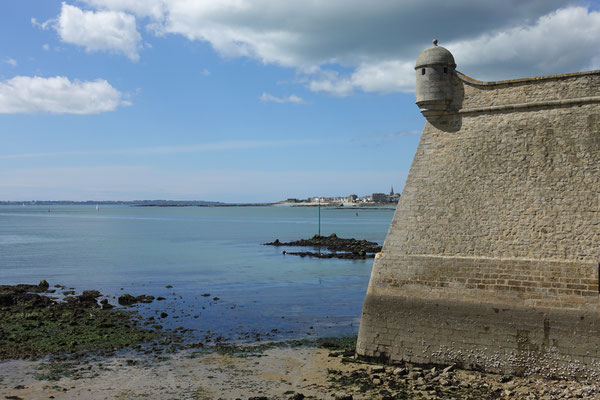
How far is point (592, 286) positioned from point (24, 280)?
107 ft

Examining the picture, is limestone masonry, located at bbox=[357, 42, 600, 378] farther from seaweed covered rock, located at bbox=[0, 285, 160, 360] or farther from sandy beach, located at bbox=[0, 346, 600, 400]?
seaweed covered rock, located at bbox=[0, 285, 160, 360]

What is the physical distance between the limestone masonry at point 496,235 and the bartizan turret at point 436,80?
0.03 metres

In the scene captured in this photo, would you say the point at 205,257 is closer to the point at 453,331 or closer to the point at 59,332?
the point at 59,332

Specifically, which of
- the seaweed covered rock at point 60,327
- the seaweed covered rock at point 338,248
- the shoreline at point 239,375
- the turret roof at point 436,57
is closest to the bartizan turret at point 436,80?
the turret roof at point 436,57

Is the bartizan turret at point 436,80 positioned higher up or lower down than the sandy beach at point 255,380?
higher up

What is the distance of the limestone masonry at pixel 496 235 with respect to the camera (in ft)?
40.2

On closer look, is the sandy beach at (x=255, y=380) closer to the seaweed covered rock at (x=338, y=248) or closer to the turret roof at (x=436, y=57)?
the turret roof at (x=436, y=57)

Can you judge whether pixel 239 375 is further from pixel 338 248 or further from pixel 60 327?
pixel 338 248

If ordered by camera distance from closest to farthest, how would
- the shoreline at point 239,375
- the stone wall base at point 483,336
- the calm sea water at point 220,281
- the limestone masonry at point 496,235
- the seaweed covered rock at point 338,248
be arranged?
the stone wall base at point 483,336, the shoreline at point 239,375, the limestone masonry at point 496,235, the calm sea water at point 220,281, the seaweed covered rock at point 338,248

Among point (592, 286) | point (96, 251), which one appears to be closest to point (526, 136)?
point (592, 286)

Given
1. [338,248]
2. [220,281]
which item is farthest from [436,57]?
[338,248]

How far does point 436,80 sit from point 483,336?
23.5 feet

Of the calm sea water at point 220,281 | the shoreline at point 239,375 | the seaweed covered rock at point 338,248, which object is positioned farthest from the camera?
the seaweed covered rock at point 338,248

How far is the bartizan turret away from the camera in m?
14.6
